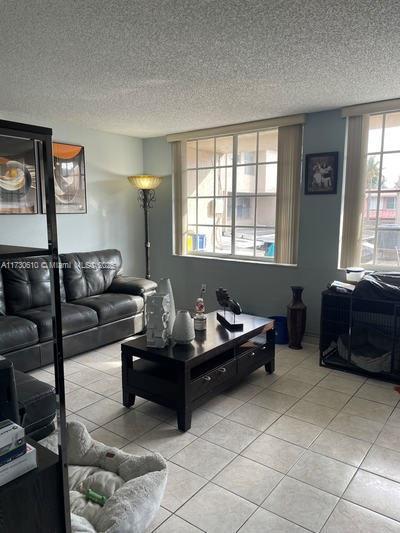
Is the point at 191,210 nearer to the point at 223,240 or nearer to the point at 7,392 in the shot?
the point at 223,240

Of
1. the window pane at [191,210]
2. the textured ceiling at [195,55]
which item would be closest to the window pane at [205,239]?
the window pane at [191,210]

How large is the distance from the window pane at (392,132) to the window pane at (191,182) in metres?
2.30

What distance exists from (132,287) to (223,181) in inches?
66.4

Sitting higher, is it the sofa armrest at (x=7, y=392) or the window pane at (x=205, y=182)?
the window pane at (x=205, y=182)

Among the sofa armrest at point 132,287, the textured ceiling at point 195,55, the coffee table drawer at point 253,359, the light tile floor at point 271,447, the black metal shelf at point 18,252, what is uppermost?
the textured ceiling at point 195,55

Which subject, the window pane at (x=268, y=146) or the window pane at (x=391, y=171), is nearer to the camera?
the window pane at (x=391, y=171)

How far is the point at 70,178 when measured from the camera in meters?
4.53

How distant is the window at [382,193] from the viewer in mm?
3691

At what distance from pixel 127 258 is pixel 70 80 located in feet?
9.09

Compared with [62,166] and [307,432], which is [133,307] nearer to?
[62,166]

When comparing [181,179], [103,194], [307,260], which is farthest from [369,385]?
[103,194]

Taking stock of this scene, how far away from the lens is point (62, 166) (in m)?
4.43

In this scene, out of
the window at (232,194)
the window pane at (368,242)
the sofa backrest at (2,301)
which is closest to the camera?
the sofa backrest at (2,301)

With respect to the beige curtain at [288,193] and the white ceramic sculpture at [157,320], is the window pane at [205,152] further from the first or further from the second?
the white ceramic sculpture at [157,320]
